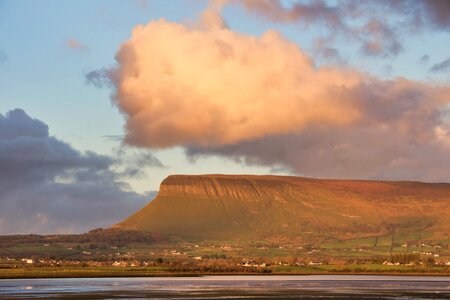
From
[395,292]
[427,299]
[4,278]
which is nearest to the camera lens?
[427,299]

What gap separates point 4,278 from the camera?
196375 millimetres

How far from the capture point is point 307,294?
121m

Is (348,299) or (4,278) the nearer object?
(348,299)

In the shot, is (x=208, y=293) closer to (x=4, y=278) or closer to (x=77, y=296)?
(x=77, y=296)

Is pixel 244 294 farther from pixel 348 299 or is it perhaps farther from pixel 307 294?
pixel 348 299

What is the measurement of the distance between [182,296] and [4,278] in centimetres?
9214

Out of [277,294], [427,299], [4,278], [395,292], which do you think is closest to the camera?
[427,299]

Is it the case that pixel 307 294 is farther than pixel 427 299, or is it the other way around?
pixel 307 294

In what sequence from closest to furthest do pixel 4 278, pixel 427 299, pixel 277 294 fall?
pixel 427 299 < pixel 277 294 < pixel 4 278

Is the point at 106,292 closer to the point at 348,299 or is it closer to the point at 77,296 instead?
the point at 77,296

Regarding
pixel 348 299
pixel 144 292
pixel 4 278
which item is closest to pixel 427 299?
pixel 348 299

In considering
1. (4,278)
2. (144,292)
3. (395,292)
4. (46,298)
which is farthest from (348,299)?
(4,278)

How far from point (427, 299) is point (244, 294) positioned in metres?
25.3

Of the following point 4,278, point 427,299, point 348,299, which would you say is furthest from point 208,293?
point 4,278
